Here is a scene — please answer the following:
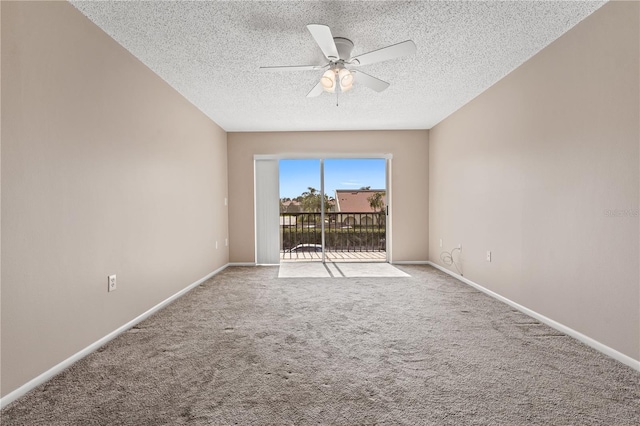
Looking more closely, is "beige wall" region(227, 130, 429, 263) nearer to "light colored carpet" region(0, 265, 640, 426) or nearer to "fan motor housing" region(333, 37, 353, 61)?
"light colored carpet" region(0, 265, 640, 426)

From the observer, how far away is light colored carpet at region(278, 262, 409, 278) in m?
4.34

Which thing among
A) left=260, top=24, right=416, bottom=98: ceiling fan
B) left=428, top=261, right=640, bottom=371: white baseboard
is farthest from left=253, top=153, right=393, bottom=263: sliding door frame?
left=260, top=24, right=416, bottom=98: ceiling fan

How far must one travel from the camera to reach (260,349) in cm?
204

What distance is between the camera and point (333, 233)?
6.71 m

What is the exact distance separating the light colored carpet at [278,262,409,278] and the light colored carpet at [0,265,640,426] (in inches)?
58.7

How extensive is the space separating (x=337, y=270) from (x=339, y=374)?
9.88 feet

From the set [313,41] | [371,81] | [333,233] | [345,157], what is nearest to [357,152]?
[345,157]

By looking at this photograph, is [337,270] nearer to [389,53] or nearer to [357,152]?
[357,152]

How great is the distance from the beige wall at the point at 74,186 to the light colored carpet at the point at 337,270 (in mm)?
1859

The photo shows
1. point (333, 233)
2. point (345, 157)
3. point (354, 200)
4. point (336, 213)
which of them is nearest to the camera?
point (345, 157)

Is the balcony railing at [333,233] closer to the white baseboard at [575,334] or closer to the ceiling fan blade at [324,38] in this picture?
the white baseboard at [575,334]

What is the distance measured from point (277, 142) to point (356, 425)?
14.5 ft

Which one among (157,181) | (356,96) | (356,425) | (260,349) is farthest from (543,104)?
(157,181)

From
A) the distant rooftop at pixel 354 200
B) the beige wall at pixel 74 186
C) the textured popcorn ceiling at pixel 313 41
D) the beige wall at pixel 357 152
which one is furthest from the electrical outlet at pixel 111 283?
the distant rooftop at pixel 354 200
